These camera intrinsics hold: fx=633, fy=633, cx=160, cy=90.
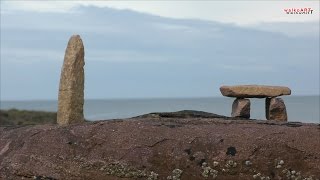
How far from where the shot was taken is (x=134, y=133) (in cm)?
1495

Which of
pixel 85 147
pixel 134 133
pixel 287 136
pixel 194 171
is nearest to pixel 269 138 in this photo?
pixel 287 136

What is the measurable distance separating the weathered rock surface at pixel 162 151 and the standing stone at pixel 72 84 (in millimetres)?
1138

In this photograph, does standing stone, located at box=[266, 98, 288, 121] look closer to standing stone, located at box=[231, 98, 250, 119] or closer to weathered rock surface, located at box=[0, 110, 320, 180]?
standing stone, located at box=[231, 98, 250, 119]

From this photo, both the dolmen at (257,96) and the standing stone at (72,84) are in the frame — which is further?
the dolmen at (257,96)

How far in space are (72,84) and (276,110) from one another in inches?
227

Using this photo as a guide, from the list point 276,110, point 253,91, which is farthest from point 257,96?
point 276,110

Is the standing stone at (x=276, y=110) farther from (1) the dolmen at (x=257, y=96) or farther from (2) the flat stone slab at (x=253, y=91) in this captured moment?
(2) the flat stone slab at (x=253, y=91)

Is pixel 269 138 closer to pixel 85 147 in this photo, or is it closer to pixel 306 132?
pixel 306 132

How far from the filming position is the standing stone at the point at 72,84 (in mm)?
16500

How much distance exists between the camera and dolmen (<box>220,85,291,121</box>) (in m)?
17.5

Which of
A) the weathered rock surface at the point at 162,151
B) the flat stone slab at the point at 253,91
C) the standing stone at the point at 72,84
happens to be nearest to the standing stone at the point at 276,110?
the flat stone slab at the point at 253,91

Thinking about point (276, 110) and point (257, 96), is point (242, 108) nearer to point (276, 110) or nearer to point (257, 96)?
point (257, 96)

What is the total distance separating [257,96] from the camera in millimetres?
17672

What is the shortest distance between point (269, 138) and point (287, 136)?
43 centimetres
